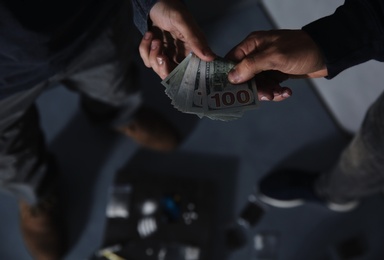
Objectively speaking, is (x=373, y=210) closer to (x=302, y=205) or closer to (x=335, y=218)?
(x=335, y=218)

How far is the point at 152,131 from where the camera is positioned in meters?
1.51

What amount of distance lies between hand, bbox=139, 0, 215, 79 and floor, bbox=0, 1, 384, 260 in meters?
0.64

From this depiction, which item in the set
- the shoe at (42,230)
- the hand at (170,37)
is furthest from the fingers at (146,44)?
the shoe at (42,230)

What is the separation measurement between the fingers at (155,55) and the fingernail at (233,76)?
0.11 meters

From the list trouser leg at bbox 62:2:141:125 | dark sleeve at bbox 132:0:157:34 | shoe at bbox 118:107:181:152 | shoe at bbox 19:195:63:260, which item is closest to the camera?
dark sleeve at bbox 132:0:157:34

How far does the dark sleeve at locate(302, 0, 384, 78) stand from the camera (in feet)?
2.11

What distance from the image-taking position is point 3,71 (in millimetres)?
839

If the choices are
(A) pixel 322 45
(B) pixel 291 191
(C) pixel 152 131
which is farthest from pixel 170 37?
(B) pixel 291 191

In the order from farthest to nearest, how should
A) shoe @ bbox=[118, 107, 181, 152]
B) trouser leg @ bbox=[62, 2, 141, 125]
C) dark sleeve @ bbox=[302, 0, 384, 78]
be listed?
shoe @ bbox=[118, 107, 181, 152]
trouser leg @ bbox=[62, 2, 141, 125]
dark sleeve @ bbox=[302, 0, 384, 78]

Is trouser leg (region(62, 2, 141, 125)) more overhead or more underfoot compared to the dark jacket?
more underfoot

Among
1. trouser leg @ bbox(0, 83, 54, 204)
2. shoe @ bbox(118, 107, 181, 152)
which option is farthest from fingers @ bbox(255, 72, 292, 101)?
shoe @ bbox(118, 107, 181, 152)

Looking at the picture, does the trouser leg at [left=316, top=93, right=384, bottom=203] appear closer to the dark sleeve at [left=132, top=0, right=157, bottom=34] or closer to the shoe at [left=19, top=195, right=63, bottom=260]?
the dark sleeve at [left=132, top=0, right=157, bottom=34]

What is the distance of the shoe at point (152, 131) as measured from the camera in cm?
150

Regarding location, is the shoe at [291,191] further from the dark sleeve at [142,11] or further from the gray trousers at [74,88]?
the dark sleeve at [142,11]
